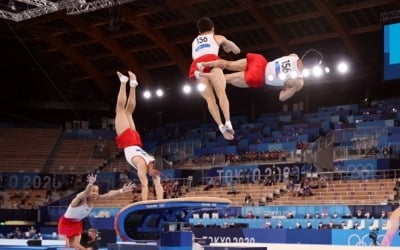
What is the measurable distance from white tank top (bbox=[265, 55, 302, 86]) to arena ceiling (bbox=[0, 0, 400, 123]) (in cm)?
2102

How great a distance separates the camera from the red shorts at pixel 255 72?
8859mm

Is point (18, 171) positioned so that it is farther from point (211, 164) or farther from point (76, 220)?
point (76, 220)

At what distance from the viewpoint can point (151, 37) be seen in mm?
38062

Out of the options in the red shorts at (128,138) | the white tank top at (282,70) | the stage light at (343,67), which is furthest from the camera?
the stage light at (343,67)

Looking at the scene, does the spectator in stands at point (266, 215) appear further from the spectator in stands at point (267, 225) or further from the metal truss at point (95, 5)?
the metal truss at point (95, 5)

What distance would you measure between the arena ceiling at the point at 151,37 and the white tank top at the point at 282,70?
21024 millimetres

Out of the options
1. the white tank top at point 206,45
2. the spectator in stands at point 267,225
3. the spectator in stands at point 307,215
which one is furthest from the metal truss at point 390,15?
the white tank top at point 206,45

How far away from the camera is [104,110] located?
151 ft

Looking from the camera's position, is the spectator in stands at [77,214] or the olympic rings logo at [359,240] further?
the olympic rings logo at [359,240]

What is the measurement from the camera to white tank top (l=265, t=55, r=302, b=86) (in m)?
8.67

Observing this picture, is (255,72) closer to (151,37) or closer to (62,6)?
(62,6)

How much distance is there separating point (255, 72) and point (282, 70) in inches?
15.3

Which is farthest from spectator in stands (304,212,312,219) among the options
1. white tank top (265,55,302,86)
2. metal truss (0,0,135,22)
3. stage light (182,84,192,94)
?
stage light (182,84,192,94)

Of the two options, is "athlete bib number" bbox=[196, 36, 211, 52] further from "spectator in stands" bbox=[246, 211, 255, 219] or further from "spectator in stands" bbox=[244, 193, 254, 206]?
"spectator in stands" bbox=[244, 193, 254, 206]
